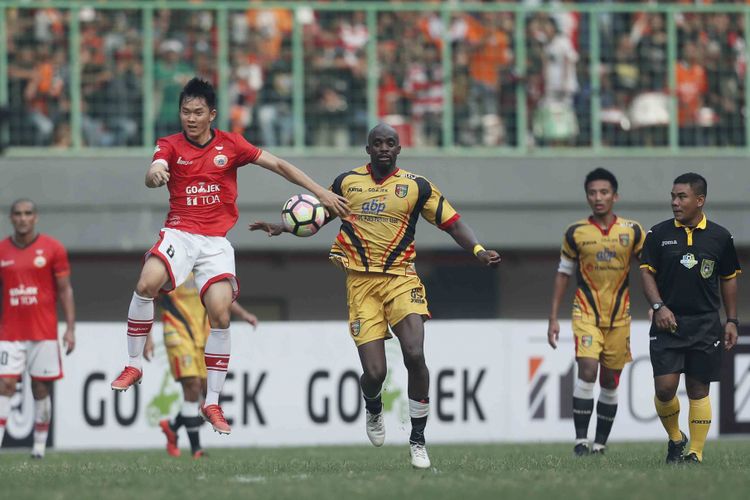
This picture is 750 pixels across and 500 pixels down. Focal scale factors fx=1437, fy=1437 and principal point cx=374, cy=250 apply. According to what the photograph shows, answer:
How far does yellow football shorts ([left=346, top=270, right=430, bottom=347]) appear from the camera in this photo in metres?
9.92

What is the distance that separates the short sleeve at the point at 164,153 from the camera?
9688 mm

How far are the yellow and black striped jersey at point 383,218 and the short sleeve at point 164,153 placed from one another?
3.98 ft

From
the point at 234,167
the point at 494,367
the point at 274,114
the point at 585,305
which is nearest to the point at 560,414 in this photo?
the point at 494,367

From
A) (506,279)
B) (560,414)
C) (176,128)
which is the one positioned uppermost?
(176,128)

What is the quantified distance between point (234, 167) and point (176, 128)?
9200 mm

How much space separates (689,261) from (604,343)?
201 centimetres

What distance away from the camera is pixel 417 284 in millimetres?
10055

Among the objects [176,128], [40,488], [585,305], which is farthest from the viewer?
[176,128]

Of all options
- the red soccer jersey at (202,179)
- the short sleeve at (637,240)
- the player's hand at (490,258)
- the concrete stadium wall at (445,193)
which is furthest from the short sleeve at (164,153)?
the concrete stadium wall at (445,193)

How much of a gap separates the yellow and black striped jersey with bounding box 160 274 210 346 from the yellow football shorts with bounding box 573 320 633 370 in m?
3.69

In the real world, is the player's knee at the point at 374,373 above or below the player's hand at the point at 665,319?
below

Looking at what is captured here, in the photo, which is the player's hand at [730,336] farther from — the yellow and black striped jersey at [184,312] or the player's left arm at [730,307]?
the yellow and black striped jersey at [184,312]

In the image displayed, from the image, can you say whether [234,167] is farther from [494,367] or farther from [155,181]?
[494,367]

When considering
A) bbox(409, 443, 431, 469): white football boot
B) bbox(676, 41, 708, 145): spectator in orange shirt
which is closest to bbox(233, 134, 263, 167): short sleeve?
bbox(409, 443, 431, 469): white football boot
